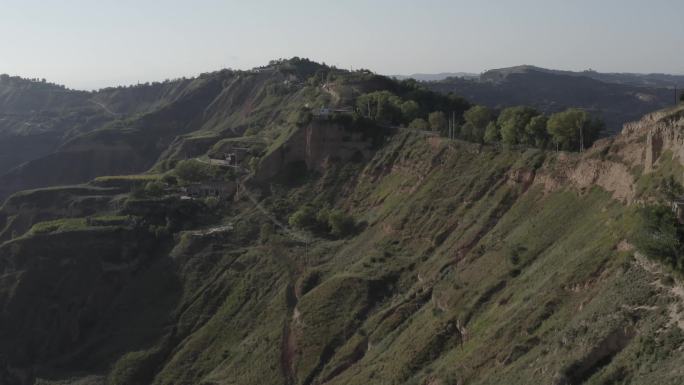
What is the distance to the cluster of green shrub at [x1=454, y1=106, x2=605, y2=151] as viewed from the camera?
60344 mm

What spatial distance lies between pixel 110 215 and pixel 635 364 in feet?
269

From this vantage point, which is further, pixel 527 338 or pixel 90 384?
pixel 90 384

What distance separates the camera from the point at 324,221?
7900 cm

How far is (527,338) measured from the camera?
117 feet

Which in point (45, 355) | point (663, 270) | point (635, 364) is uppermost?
point (663, 270)

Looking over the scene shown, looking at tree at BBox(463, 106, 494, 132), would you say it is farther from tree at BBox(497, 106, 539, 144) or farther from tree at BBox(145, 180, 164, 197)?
tree at BBox(145, 180, 164, 197)

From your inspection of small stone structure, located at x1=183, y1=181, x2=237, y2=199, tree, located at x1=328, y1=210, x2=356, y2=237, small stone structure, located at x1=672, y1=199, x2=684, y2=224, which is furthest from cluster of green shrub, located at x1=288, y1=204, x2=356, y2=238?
small stone structure, located at x1=672, y1=199, x2=684, y2=224

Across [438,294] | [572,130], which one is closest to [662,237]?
[438,294]

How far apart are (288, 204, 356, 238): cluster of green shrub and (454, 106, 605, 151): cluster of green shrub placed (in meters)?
15.5

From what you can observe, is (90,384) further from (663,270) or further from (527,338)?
(663,270)

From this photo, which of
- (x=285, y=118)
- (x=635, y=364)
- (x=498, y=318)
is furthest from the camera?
(x=285, y=118)

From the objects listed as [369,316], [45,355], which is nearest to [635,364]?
[369,316]

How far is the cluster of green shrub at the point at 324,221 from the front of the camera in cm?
7581

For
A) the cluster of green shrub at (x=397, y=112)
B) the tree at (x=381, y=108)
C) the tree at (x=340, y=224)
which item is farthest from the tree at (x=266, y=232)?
the tree at (x=381, y=108)
